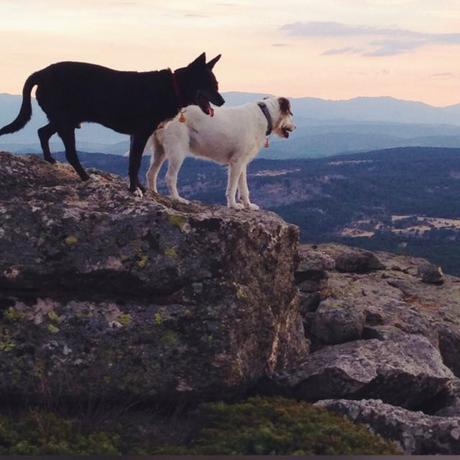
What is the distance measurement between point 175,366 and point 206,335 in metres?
0.61

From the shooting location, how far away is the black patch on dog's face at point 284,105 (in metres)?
14.4

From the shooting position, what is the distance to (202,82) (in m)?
11.0

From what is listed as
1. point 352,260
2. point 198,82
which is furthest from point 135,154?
point 352,260

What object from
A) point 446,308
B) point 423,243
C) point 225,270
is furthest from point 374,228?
point 225,270

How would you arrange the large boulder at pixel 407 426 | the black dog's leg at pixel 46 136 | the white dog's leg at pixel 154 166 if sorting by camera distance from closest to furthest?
the large boulder at pixel 407 426 < the black dog's leg at pixel 46 136 < the white dog's leg at pixel 154 166

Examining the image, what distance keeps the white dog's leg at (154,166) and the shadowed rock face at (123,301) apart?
296cm

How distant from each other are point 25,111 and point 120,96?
170cm

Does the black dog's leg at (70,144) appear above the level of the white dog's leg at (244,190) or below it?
above

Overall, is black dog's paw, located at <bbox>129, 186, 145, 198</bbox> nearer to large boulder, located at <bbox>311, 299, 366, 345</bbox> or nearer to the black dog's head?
the black dog's head

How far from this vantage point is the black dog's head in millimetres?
10969

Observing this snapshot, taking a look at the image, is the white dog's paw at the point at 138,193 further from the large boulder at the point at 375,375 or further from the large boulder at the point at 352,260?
the large boulder at the point at 352,260

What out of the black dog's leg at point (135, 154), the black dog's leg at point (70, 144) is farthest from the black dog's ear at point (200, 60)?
the black dog's leg at point (70, 144)

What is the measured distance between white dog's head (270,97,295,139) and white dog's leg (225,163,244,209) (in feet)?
4.21

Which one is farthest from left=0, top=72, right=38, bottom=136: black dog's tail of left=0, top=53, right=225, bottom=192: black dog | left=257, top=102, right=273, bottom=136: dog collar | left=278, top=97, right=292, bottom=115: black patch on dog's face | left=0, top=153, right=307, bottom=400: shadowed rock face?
left=278, top=97, right=292, bottom=115: black patch on dog's face
